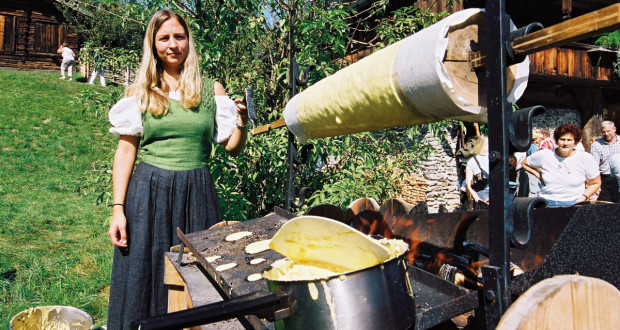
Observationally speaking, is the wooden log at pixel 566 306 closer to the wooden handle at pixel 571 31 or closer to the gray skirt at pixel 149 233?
the wooden handle at pixel 571 31

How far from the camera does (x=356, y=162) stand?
4.39m

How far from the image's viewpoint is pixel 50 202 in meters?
8.27

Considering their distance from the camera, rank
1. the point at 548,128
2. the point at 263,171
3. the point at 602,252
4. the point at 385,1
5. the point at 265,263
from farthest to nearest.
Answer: the point at 548,128, the point at 385,1, the point at 263,171, the point at 265,263, the point at 602,252

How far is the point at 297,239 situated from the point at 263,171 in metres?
3.16

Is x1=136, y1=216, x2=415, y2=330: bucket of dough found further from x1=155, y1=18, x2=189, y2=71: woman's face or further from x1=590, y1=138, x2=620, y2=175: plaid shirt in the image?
x1=590, y1=138, x2=620, y2=175: plaid shirt

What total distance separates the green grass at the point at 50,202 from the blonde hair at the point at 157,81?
1.99 metres

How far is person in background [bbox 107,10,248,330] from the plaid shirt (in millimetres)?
6355

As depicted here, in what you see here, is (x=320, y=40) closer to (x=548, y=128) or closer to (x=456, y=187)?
(x=456, y=187)

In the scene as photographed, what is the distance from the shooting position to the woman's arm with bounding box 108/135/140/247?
2.22m

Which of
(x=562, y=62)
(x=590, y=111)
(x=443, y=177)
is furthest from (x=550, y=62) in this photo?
(x=443, y=177)

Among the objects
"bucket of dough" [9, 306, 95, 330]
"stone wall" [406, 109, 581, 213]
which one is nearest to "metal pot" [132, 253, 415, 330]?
"bucket of dough" [9, 306, 95, 330]

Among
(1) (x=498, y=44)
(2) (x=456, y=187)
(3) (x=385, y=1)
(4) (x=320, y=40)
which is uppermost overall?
(3) (x=385, y=1)

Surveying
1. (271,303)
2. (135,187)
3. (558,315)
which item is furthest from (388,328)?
(135,187)

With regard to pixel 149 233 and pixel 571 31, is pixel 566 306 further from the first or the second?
pixel 149 233
